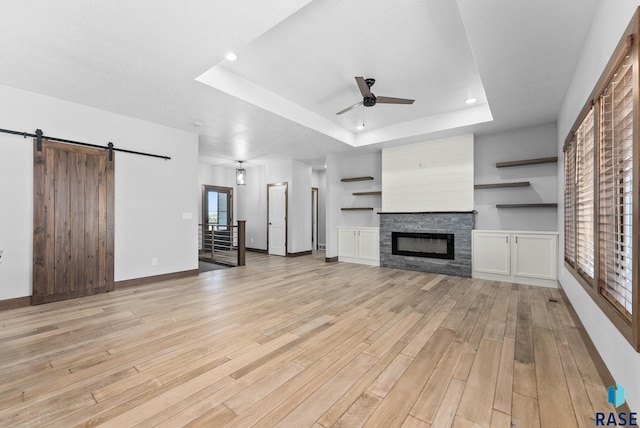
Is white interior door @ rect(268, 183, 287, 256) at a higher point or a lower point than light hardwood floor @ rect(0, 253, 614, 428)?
higher

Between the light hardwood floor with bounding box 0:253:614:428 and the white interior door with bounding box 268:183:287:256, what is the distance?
4.27m

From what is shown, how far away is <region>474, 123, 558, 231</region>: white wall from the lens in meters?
4.76

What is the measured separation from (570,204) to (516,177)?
1.72 m

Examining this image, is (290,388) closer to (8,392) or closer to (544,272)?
(8,392)

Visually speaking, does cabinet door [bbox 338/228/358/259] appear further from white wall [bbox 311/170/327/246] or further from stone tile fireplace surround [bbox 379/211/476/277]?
white wall [bbox 311/170/327/246]

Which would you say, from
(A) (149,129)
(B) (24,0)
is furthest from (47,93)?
(B) (24,0)

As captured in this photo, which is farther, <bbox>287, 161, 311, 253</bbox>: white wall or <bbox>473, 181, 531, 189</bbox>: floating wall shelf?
<bbox>287, 161, 311, 253</bbox>: white wall

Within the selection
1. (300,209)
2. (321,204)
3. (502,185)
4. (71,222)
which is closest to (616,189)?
(502,185)

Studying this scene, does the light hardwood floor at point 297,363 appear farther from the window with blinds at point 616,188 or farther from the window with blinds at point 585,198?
the window with blinds at point 585,198

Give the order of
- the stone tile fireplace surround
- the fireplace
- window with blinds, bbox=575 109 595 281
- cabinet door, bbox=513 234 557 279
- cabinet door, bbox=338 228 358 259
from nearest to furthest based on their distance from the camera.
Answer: window with blinds, bbox=575 109 595 281 → cabinet door, bbox=513 234 557 279 → the stone tile fireplace surround → the fireplace → cabinet door, bbox=338 228 358 259

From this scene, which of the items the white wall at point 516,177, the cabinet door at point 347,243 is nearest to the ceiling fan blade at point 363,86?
the white wall at point 516,177

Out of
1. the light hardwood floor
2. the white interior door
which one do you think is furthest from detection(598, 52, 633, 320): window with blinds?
the white interior door

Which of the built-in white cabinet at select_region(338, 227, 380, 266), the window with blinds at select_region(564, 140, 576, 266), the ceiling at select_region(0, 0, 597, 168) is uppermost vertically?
the ceiling at select_region(0, 0, 597, 168)

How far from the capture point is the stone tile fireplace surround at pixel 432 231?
5293 mm
